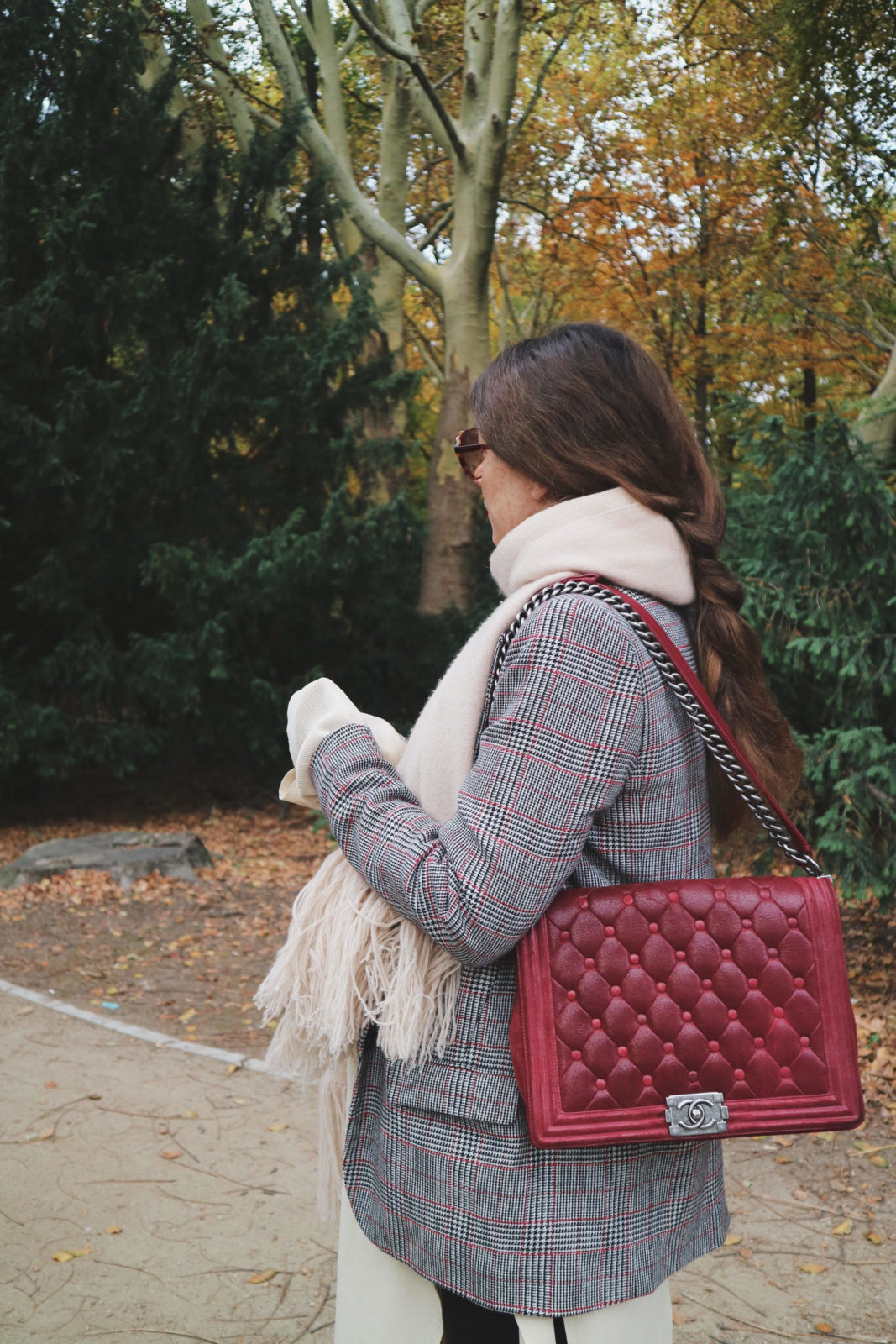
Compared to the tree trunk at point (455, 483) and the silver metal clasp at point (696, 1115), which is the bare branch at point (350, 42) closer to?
the tree trunk at point (455, 483)

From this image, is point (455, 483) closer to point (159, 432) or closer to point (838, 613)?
point (159, 432)

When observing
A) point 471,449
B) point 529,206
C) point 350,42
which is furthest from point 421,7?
point 471,449

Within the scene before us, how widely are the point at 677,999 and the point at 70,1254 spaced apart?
2.63m

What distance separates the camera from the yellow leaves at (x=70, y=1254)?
3.29 metres

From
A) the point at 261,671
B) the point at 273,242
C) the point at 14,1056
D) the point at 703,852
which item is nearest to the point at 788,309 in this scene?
the point at 273,242

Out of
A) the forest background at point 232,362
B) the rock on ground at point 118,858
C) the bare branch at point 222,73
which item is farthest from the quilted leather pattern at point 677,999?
the bare branch at point 222,73

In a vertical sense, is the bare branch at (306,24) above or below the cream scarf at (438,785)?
above

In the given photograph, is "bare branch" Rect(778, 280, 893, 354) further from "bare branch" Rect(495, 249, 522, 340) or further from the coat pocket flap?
the coat pocket flap

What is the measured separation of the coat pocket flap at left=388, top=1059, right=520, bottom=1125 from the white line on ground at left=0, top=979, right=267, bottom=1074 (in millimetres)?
Answer: 3167

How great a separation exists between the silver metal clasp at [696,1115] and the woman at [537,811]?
0.14m

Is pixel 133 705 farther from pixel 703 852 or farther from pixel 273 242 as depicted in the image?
pixel 703 852

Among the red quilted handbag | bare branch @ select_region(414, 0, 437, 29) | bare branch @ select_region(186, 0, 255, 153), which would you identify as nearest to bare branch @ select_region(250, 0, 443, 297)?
bare branch @ select_region(186, 0, 255, 153)

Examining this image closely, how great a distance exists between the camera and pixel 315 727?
1.67 meters

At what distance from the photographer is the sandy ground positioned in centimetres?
303
